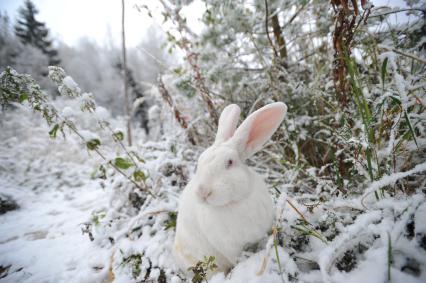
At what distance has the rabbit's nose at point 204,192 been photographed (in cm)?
127

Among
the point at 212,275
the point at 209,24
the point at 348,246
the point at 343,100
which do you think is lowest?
the point at 212,275

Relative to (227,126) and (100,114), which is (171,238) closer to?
(227,126)

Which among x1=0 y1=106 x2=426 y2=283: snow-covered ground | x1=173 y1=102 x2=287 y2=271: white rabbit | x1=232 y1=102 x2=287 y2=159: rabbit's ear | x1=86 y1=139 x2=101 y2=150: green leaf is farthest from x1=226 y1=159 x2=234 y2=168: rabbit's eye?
x1=86 y1=139 x2=101 y2=150: green leaf

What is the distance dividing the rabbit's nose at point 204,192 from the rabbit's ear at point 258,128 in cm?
35

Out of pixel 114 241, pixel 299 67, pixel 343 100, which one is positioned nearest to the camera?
pixel 343 100

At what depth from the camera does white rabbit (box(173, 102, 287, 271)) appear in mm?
1303

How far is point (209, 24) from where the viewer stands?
3180 millimetres

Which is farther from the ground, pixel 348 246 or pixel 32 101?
pixel 32 101

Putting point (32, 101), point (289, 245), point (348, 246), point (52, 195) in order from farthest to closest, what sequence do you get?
point (52, 195) < point (32, 101) < point (289, 245) < point (348, 246)

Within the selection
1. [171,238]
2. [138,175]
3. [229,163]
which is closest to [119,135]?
[138,175]

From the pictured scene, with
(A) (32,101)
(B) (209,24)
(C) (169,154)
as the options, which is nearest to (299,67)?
(B) (209,24)

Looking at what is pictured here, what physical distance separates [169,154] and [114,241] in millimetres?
985

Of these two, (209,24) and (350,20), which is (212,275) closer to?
(350,20)

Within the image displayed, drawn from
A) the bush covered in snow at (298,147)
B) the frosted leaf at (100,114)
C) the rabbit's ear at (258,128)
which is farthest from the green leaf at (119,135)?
the rabbit's ear at (258,128)
